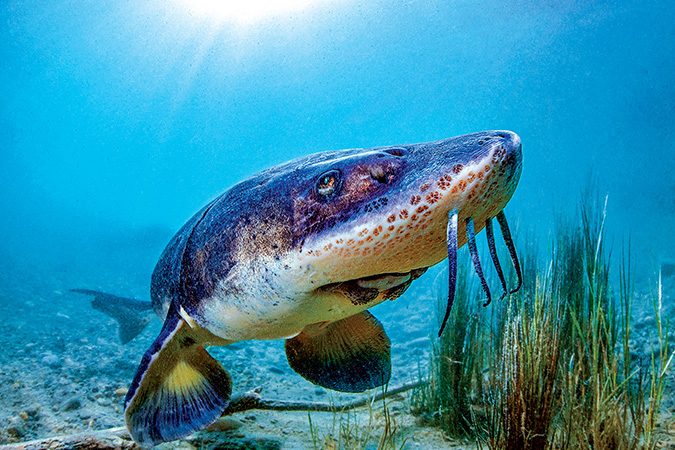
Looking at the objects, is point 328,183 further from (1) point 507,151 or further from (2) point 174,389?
(2) point 174,389

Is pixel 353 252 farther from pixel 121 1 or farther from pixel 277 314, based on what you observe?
pixel 121 1

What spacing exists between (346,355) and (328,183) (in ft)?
5.23

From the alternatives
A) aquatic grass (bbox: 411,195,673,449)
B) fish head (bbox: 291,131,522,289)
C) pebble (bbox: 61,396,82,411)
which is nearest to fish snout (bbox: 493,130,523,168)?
fish head (bbox: 291,131,522,289)

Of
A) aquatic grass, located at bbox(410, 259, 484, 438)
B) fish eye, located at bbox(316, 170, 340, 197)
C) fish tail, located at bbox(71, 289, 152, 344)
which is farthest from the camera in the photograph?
fish tail, located at bbox(71, 289, 152, 344)

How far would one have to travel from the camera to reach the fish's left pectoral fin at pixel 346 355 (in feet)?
8.57

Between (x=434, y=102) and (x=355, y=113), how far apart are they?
53.4 feet

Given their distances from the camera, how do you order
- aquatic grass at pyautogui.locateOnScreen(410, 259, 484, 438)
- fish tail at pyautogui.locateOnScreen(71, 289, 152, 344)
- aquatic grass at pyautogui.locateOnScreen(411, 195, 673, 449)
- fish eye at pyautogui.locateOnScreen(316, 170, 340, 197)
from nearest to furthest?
fish eye at pyautogui.locateOnScreen(316, 170, 340, 197), aquatic grass at pyautogui.locateOnScreen(411, 195, 673, 449), aquatic grass at pyautogui.locateOnScreen(410, 259, 484, 438), fish tail at pyautogui.locateOnScreen(71, 289, 152, 344)

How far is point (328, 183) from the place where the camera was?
142cm

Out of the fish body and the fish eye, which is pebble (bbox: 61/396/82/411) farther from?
the fish eye

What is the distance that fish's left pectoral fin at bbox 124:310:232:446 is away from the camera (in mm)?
2018

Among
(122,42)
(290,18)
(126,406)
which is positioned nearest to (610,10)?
(290,18)

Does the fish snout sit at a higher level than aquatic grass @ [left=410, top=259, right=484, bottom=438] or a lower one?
higher

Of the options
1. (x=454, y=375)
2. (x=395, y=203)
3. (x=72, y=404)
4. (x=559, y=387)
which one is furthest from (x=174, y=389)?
(x=72, y=404)

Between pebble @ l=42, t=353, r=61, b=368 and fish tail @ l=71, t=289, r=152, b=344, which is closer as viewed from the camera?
fish tail @ l=71, t=289, r=152, b=344
